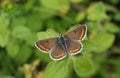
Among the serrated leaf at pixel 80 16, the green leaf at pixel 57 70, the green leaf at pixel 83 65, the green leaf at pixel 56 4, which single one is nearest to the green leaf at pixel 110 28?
the serrated leaf at pixel 80 16

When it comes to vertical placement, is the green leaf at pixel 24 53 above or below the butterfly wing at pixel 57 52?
below

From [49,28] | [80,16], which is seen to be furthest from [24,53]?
[80,16]

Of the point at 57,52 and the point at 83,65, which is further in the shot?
the point at 83,65

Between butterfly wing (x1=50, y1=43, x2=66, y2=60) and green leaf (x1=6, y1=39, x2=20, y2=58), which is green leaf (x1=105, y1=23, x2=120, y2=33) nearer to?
green leaf (x1=6, y1=39, x2=20, y2=58)

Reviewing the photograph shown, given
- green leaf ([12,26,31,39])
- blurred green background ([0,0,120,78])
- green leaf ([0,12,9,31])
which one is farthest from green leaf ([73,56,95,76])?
green leaf ([0,12,9,31])

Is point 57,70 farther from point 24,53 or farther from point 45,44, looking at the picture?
point 24,53

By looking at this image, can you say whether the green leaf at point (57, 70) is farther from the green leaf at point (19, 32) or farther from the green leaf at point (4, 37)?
the green leaf at point (19, 32)
